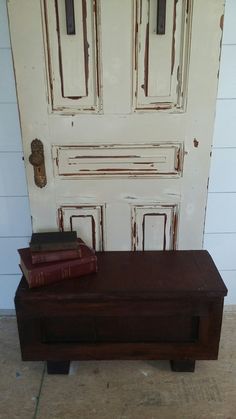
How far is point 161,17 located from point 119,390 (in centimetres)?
131

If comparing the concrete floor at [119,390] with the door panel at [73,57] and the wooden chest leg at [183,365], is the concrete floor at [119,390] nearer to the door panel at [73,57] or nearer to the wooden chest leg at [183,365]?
the wooden chest leg at [183,365]

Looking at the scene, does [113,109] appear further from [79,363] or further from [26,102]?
[79,363]

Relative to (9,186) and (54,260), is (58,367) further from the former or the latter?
(9,186)

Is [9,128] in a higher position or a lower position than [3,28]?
lower

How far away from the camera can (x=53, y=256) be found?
4.04 feet

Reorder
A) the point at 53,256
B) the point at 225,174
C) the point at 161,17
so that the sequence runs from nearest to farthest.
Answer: the point at 161,17 → the point at 53,256 → the point at 225,174

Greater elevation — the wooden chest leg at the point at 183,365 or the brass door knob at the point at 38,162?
the brass door knob at the point at 38,162

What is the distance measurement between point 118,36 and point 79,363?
1239 millimetres

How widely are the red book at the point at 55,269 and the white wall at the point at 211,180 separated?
0.96 feet

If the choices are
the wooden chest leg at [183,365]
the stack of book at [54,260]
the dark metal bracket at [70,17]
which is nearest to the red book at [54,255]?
the stack of book at [54,260]

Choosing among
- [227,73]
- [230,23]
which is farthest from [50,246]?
[230,23]

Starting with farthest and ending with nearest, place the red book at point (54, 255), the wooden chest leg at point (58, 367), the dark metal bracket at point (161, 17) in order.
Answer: the wooden chest leg at point (58, 367)
the red book at point (54, 255)
the dark metal bracket at point (161, 17)

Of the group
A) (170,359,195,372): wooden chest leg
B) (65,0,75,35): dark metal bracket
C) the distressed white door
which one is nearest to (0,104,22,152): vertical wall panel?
the distressed white door

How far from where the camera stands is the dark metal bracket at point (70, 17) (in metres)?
1.12
